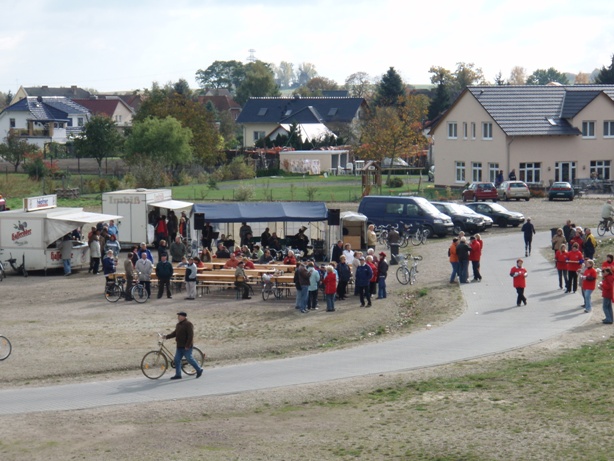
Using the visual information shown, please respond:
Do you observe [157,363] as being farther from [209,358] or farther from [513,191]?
[513,191]

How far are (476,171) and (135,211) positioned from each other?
32.9 metres

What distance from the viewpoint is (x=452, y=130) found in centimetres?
7069

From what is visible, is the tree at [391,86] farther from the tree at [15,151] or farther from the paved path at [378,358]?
the paved path at [378,358]

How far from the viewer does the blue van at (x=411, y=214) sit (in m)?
43.5

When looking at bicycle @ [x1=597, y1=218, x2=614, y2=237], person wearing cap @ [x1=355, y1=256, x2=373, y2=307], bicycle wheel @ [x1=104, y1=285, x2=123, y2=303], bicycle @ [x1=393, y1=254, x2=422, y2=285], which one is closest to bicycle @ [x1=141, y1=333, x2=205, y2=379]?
person wearing cap @ [x1=355, y1=256, x2=373, y2=307]

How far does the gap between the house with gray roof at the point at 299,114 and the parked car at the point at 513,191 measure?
5467 centimetres

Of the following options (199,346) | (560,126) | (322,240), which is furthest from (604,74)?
(199,346)

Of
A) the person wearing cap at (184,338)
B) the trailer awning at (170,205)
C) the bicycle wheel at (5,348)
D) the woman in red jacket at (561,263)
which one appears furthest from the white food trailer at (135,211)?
the person wearing cap at (184,338)

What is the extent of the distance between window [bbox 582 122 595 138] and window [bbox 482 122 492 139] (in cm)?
617

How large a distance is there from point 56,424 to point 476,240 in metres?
17.9

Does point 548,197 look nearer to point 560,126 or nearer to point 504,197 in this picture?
point 504,197

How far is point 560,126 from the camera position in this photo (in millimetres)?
66625

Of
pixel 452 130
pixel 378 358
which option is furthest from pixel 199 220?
pixel 452 130

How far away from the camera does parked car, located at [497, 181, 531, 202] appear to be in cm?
5856
